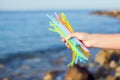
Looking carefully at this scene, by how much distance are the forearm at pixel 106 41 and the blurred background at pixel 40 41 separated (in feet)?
3.27

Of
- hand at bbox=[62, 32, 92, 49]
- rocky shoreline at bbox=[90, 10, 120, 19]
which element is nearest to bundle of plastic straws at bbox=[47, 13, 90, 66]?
hand at bbox=[62, 32, 92, 49]

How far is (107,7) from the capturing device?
2062 mm

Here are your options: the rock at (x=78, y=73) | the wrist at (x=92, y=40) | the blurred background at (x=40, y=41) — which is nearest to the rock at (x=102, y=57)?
the blurred background at (x=40, y=41)

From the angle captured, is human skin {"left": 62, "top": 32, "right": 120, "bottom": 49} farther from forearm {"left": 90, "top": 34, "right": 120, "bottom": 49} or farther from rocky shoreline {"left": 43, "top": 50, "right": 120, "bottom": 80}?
rocky shoreline {"left": 43, "top": 50, "right": 120, "bottom": 80}

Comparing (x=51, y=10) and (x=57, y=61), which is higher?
(x=51, y=10)

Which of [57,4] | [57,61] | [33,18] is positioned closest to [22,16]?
[33,18]

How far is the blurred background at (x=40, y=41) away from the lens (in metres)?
1.96

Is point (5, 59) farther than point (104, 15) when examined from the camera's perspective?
No

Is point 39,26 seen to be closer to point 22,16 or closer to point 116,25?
point 22,16

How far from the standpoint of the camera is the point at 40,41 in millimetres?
1996

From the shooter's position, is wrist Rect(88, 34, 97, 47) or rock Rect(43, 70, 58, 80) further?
rock Rect(43, 70, 58, 80)

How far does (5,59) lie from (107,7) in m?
0.75

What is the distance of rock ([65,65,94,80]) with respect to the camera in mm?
1986

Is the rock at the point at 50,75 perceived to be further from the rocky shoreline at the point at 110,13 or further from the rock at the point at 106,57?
the rocky shoreline at the point at 110,13
